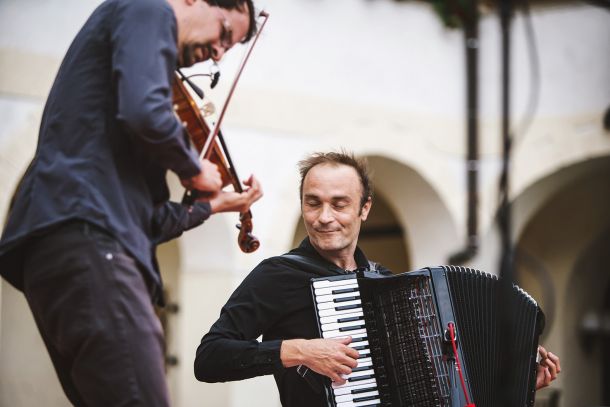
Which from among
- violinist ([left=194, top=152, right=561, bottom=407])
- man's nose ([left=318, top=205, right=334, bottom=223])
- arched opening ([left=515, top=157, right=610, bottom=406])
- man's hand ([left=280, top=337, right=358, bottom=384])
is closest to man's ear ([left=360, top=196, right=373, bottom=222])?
violinist ([left=194, top=152, right=561, bottom=407])

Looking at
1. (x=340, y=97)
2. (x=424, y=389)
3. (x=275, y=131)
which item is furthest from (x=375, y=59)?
(x=424, y=389)

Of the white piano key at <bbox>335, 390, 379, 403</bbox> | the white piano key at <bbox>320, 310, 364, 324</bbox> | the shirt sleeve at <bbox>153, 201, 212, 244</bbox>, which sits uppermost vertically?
the shirt sleeve at <bbox>153, 201, 212, 244</bbox>

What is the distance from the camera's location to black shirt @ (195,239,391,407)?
266cm

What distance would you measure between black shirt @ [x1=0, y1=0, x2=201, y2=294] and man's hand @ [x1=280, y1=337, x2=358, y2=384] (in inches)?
30.6

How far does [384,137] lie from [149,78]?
5.47 m

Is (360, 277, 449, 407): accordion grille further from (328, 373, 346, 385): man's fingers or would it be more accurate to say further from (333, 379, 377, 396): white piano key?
(328, 373, 346, 385): man's fingers

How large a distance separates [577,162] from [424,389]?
5.33 meters

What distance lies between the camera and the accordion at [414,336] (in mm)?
2695

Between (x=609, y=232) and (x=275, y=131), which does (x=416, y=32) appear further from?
(x=609, y=232)

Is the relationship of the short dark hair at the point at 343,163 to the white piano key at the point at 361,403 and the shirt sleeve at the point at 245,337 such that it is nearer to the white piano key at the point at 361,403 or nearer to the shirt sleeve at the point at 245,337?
the shirt sleeve at the point at 245,337

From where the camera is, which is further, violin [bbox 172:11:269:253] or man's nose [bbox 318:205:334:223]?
man's nose [bbox 318:205:334:223]

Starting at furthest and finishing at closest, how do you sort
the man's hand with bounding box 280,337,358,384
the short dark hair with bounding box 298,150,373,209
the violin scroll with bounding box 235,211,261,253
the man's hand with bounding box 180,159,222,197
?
the short dark hair with bounding box 298,150,373,209 → the man's hand with bounding box 280,337,358,384 → the violin scroll with bounding box 235,211,261,253 → the man's hand with bounding box 180,159,222,197

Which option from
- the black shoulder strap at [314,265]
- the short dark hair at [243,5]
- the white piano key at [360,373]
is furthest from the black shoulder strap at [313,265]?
the short dark hair at [243,5]

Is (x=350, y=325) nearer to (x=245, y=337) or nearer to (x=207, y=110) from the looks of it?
(x=245, y=337)
